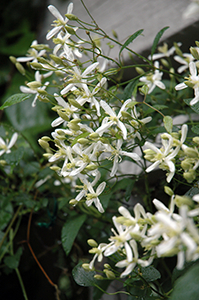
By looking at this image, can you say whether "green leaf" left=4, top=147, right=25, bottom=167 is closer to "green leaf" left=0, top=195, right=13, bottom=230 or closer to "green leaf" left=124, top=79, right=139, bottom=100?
"green leaf" left=0, top=195, right=13, bottom=230

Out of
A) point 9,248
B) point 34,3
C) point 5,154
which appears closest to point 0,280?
point 9,248

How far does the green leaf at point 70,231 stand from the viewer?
0.64 meters

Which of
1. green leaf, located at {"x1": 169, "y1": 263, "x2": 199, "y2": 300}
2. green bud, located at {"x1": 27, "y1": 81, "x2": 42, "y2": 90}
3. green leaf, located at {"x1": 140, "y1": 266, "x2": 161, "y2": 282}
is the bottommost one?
green leaf, located at {"x1": 140, "y1": 266, "x2": 161, "y2": 282}

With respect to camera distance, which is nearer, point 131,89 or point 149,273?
point 149,273

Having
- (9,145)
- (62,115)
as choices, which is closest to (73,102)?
(62,115)

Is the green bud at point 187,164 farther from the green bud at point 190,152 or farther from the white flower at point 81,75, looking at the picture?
the white flower at point 81,75

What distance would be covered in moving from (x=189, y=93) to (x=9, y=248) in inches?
30.5

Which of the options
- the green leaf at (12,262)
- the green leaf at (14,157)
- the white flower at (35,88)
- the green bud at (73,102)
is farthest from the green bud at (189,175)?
the green leaf at (12,262)

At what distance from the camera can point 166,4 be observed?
90 centimetres

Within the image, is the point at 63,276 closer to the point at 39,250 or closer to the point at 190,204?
the point at 39,250

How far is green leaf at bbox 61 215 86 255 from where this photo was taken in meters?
0.64

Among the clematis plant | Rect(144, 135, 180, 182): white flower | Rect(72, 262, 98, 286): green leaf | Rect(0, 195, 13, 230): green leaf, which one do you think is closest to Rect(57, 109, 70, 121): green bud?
the clematis plant

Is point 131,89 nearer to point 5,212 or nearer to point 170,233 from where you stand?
point 170,233

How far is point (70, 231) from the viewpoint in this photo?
67cm
